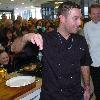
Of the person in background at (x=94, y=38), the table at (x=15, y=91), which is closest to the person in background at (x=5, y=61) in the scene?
the table at (x=15, y=91)

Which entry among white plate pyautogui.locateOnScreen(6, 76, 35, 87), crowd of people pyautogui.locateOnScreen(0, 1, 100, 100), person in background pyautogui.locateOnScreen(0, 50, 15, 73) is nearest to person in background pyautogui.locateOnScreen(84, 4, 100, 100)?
person in background pyautogui.locateOnScreen(0, 50, 15, 73)

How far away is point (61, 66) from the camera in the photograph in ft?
7.35

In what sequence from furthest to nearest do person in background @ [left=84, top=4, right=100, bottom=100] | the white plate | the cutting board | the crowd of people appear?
1. person in background @ [left=84, top=4, right=100, bottom=100]
2. the white plate
3. the cutting board
4. the crowd of people

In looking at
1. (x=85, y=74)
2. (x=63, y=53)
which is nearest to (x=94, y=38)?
(x=85, y=74)

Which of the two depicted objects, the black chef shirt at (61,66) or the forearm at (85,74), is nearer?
the black chef shirt at (61,66)

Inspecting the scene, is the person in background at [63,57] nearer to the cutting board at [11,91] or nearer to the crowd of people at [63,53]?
the crowd of people at [63,53]

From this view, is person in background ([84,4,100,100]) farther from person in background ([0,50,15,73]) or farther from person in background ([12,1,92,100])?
person in background ([12,1,92,100])

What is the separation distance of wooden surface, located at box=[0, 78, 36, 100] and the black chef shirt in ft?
1.11

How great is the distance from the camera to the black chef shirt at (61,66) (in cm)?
224

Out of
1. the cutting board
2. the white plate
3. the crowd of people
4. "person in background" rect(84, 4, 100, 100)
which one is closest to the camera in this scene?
the crowd of people

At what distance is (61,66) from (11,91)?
2.07 ft

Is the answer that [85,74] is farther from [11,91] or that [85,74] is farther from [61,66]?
[11,91]

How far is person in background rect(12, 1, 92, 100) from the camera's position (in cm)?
224

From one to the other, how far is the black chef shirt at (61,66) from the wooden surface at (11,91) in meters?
0.34
